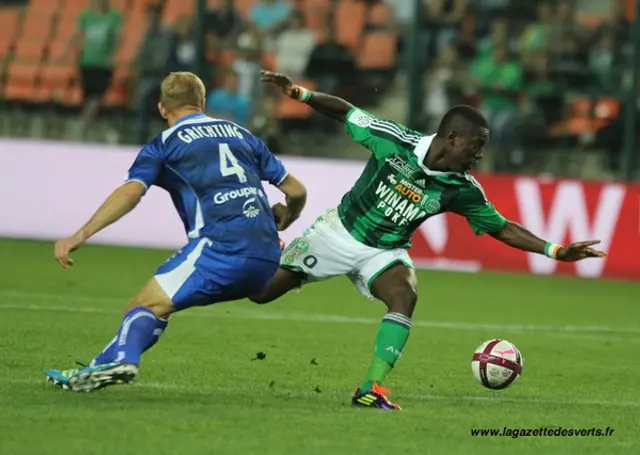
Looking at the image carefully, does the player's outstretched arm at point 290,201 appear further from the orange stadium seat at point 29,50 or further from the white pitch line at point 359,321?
the orange stadium seat at point 29,50

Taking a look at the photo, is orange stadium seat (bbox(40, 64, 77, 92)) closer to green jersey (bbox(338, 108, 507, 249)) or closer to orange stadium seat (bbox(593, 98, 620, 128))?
orange stadium seat (bbox(593, 98, 620, 128))

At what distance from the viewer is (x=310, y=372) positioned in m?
9.40

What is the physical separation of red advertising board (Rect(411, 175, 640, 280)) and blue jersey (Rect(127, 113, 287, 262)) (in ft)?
31.6

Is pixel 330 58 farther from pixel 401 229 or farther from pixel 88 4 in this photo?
pixel 401 229

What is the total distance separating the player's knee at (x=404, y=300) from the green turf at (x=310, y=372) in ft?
1.74

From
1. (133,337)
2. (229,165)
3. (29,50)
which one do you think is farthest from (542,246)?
(29,50)

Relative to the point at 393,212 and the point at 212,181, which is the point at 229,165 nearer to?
the point at 212,181

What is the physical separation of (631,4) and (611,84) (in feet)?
3.82

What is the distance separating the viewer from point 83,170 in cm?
1873

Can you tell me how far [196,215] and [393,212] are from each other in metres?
1.31

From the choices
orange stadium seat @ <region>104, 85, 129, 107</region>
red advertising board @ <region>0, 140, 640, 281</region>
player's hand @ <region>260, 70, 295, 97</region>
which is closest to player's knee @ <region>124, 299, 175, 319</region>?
player's hand @ <region>260, 70, 295, 97</region>

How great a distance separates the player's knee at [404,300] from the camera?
323 inches

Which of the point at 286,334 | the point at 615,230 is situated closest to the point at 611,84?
the point at 615,230

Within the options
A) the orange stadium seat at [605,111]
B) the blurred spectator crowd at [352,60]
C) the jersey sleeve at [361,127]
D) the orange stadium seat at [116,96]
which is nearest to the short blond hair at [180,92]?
the jersey sleeve at [361,127]
